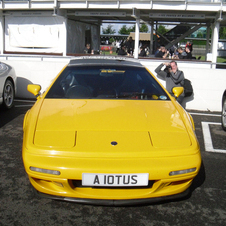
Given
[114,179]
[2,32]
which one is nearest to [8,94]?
[114,179]

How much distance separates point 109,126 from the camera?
3.11 metres

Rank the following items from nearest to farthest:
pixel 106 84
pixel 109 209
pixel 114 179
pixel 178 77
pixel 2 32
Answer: pixel 114 179 < pixel 109 209 < pixel 106 84 < pixel 178 77 < pixel 2 32

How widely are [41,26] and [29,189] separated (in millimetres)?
13340

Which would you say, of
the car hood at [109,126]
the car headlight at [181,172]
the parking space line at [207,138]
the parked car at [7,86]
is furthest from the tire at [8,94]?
the car headlight at [181,172]

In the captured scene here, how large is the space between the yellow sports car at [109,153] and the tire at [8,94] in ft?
12.0

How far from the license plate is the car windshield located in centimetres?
152

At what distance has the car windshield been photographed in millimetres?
3977

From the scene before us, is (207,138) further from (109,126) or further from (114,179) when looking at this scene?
(114,179)

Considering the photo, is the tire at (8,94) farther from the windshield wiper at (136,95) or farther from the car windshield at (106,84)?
the windshield wiper at (136,95)

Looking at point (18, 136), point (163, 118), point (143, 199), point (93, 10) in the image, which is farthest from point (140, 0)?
point (143, 199)

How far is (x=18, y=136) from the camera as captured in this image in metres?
5.19

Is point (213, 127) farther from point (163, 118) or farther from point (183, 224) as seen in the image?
point (183, 224)

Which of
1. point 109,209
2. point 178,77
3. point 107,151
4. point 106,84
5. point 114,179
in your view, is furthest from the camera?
point 178,77

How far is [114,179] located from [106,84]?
5.89ft
